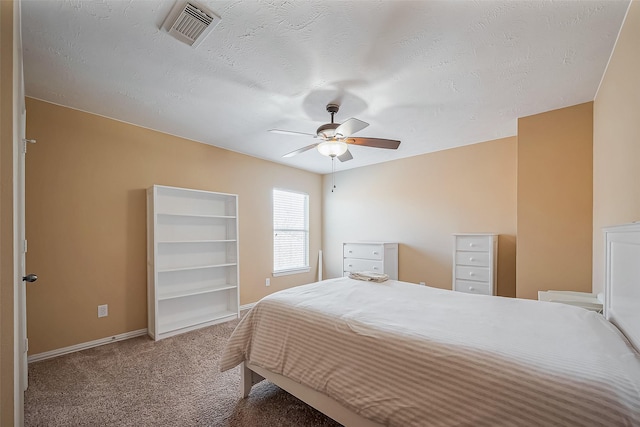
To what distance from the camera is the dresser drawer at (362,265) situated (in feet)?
13.6

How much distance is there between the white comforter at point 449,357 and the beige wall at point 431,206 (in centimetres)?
199

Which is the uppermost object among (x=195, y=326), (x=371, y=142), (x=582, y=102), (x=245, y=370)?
(x=582, y=102)

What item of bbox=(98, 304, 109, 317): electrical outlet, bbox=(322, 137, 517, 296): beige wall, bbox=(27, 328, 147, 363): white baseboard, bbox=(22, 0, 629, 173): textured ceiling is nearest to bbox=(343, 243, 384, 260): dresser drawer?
bbox=(322, 137, 517, 296): beige wall

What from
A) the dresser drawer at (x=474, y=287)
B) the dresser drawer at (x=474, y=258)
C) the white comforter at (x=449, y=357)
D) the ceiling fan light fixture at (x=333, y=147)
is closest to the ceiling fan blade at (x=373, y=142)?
the ceiling fan light fixture at (x=333, y=147)

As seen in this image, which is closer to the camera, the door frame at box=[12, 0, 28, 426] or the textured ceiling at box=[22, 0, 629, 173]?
the door frame at box=[12, 0, 28, 426]

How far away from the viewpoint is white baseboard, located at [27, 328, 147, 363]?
2469 mm

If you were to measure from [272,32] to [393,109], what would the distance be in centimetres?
145

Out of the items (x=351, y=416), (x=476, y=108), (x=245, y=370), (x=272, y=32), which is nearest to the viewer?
(x=351, y=416)

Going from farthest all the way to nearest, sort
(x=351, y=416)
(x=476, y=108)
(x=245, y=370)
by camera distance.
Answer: (x=476, y=108) → (x=245, y=370) → (x=351, y=416)

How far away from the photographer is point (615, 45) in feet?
5.65

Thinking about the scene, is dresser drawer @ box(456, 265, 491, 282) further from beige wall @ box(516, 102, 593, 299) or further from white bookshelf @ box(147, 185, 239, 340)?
white bookshelf @ box(147, 185, 239, 340)

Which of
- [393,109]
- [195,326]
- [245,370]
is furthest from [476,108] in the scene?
[195,326]

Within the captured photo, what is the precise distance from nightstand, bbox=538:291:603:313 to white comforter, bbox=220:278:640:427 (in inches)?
17.8

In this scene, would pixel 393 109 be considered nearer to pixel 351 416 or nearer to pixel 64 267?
pixel 351 416
